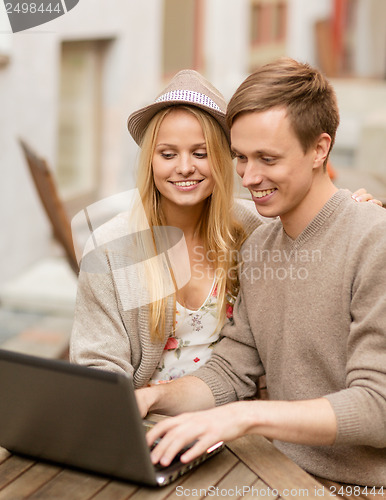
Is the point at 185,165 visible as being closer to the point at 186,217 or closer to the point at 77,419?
the point at 186,217

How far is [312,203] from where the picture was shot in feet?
5.54

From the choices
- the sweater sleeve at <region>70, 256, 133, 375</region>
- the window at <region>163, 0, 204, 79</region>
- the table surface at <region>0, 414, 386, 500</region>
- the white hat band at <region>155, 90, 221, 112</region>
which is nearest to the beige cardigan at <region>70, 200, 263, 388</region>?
the sweater sleeve at <region>70, 256, 133, 375</region>

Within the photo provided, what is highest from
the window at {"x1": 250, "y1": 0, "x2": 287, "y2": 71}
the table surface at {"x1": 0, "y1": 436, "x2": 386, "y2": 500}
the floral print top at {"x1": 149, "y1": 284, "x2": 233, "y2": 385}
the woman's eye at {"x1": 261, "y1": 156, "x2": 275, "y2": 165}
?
the woman's eye at {"x1": 261, "y1": 156, "x2": 275, "y2": 165}

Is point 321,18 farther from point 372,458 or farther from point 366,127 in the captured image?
point 372,458

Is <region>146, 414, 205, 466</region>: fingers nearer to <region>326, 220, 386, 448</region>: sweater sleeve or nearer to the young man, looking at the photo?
the young man

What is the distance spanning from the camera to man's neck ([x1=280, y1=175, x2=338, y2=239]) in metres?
1.69

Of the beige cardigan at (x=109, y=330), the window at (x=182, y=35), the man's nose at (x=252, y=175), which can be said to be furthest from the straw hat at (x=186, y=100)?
the window at (x=182, y=35)

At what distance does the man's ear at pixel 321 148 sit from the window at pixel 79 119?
4386 millimetres

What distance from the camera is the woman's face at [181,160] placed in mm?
1822

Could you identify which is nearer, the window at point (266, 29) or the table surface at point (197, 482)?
the table surface at point (197, 482)

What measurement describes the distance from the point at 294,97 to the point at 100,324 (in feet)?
2.32

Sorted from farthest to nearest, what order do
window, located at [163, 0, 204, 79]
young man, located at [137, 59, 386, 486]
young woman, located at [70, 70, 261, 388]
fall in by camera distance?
window, located at [163, 0, 204, 79], young woman, located at [70, 70, 261, 388], young man, located at [137, 59, 386, 486]

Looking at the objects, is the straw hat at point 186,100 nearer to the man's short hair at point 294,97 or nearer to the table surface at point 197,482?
the man's short hair at point 294,97

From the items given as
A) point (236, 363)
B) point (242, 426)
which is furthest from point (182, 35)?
point (242, 426)
